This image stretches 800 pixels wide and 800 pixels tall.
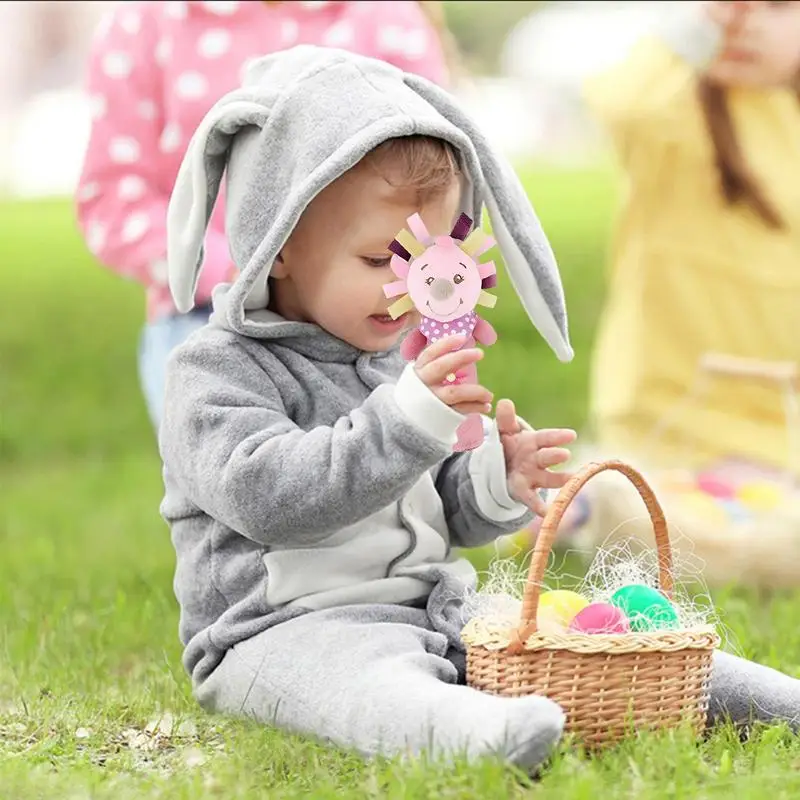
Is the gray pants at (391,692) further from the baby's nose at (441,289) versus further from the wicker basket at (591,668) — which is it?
the baby's nose at (441,289)

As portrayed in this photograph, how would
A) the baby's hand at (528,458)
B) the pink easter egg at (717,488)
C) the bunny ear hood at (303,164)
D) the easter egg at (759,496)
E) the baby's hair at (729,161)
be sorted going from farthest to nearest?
the baby's hair at (729,161) → the pink easter egg at (717,488) → the easter egg at (759,496) → the baby's hand at (528,458) → the bunny ear hood at (303,164)

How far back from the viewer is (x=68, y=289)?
1075 cm

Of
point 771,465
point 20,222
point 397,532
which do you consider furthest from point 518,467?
point 20,222

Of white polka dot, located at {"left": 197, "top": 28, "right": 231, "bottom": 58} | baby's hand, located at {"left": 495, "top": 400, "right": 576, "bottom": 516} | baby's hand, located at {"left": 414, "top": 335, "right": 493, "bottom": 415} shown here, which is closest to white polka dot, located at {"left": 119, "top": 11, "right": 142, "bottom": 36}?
white polka dot, located at {"left": 197, "top": 28, "right": 231, "bottom": 58}

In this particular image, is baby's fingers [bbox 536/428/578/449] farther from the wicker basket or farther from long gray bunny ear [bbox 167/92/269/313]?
long gray bunny ear [bbox 167/92/269/313]

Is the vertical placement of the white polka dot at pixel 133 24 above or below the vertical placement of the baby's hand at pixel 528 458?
above

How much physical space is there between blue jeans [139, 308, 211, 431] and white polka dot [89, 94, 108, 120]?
618 mm

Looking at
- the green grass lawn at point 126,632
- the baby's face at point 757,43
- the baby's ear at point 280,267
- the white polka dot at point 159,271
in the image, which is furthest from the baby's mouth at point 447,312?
the baby's face at point 757,43

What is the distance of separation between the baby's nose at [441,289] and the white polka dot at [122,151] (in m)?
2.15

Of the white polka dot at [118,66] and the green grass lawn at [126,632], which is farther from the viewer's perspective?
the white polka dot at [118,66]

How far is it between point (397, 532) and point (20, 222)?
10.9 metres

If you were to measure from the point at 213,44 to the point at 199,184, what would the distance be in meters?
1.61

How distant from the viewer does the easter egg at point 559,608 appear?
2703 mm

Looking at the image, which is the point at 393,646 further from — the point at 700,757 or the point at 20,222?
the point at 20,222
